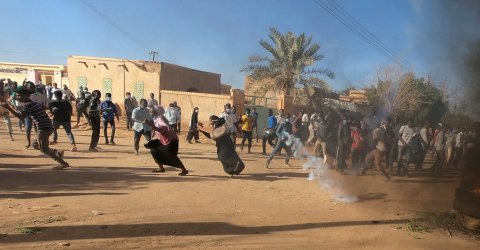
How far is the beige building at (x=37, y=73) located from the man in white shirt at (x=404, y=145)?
25.9 meters

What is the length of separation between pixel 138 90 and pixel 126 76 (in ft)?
3.86

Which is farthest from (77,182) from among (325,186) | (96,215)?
(325,186)

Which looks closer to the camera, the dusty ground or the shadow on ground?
the shadow on ground

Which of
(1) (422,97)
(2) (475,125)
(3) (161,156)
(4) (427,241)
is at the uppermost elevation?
(1) (422,97)

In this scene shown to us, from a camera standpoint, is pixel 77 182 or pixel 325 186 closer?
pixel 77 182

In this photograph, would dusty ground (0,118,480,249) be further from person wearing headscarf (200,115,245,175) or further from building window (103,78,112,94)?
building window (103,78,112,94)

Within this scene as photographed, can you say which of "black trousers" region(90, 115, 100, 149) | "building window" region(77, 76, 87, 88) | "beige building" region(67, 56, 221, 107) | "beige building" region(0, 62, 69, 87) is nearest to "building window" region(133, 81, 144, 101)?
"beige building" region(67, 56, 221, 107)

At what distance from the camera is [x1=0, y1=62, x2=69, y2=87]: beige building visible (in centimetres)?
2975

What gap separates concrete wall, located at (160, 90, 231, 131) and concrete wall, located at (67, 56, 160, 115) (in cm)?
92

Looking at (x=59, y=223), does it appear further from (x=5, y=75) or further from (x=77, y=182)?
(x=5, y=75)

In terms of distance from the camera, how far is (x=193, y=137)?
16625mm

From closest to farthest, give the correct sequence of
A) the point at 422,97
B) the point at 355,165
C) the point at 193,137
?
the point at 355,165 → the point at 422,97 → the point at 193,137

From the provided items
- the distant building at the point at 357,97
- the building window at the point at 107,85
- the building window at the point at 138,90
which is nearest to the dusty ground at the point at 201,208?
the distant building at the point at 357,97

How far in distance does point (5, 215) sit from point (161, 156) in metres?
3.12
